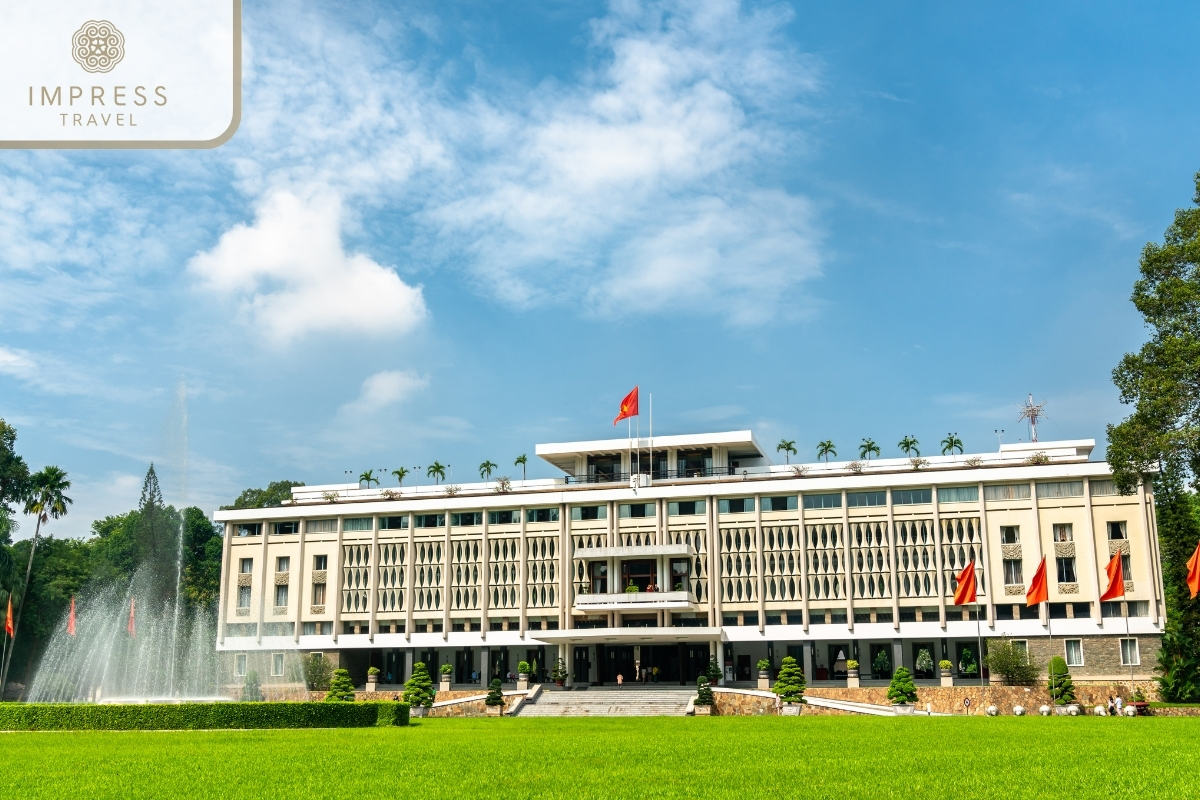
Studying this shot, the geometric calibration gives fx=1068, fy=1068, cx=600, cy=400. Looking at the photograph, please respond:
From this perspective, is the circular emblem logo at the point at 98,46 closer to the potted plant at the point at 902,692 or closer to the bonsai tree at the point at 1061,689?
the potted plant at the point at 902,692

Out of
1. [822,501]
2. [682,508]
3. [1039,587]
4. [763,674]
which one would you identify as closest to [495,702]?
[763,674]

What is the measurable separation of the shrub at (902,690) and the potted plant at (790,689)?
3.84 m

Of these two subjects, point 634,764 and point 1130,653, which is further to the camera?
point 1130,653

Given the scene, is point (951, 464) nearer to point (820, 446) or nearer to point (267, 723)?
point (820, 446)

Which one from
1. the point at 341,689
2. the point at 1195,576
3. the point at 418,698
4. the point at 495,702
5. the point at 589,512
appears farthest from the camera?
the point at 589,512

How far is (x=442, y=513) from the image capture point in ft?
213

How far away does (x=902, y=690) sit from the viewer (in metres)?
46.4

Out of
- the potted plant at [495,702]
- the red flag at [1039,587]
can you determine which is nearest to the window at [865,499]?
the red flag at [1039,587]

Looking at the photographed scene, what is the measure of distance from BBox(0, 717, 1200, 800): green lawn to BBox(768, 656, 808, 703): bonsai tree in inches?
678

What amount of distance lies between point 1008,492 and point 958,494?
250cm

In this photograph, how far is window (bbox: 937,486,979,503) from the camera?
2238 inches

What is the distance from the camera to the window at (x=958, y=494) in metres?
56.8

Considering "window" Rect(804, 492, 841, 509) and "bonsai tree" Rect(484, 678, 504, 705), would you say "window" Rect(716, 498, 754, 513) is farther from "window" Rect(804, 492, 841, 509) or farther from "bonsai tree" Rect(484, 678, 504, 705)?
"bonsai tree" Rect(484, 678, 504, 705)

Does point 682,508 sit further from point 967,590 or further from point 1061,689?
point 1061,689
